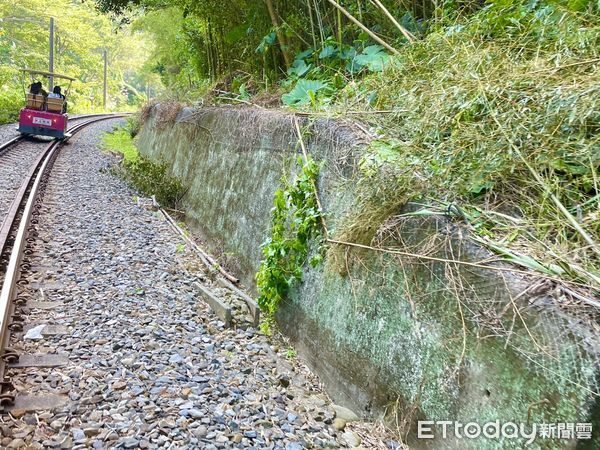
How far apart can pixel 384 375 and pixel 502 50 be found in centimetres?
247

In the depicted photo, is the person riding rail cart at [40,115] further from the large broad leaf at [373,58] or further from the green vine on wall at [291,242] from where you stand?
the green vine on wall at [291,242]

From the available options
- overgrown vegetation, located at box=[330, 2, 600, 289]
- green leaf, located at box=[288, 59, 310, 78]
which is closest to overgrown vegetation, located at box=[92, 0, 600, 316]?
overgrown vegetation, located at box=[330, 2, 600, 289]

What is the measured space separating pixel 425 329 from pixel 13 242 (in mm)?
4705

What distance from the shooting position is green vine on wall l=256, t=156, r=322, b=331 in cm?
372

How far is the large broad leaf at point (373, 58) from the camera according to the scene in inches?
182

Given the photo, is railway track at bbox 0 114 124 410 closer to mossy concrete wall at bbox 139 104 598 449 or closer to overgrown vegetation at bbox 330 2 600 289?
mossy concrete wall at bbox 139 104 598 449

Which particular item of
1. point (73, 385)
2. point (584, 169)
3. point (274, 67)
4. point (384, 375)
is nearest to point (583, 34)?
point (584, 169)

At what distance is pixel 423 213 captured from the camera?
2.57 m

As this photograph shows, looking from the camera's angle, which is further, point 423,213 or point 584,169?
point 423,213

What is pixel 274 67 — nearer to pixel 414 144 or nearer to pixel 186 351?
pixel 414 144

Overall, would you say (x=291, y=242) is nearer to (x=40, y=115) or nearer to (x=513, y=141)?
(x=513, y=141)

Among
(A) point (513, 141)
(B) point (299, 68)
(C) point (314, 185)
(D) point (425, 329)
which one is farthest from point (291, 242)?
(B) point (299, 68)

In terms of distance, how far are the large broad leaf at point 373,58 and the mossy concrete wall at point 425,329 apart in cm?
101

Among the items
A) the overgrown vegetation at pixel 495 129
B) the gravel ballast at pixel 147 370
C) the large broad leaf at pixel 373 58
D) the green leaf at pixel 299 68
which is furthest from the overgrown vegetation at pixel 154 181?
the large broad leaf at pixel 373 58
